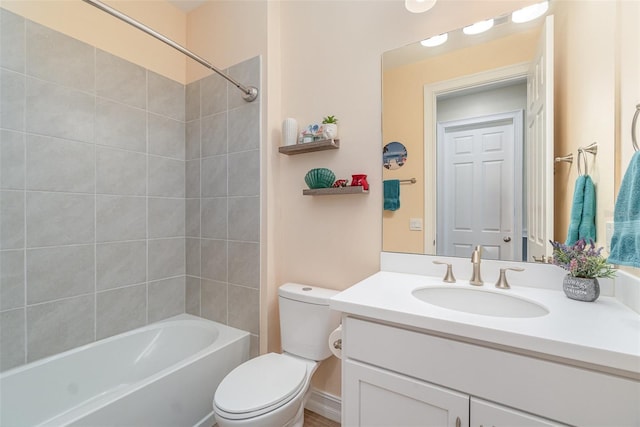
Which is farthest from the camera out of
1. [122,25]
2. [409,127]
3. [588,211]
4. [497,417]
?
[122,25]

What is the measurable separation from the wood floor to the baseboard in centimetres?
2

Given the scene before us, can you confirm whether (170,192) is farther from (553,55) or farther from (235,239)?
(553,55)

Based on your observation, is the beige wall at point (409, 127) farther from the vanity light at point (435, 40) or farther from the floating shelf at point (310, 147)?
the floating shelf at point (310, 147)

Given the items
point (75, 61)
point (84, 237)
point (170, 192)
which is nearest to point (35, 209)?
point (84, 237)

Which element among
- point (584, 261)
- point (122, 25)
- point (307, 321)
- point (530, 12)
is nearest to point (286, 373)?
point (307, 321)

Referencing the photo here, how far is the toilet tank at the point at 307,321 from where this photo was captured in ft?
4.75

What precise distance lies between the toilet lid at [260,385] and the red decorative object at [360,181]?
951mm

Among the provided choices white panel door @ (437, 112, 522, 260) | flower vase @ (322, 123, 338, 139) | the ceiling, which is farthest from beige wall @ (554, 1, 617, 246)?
the ceiling

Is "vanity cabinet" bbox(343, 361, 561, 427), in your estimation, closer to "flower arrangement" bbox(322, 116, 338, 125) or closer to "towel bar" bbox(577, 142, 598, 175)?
"towel bar" bbox(577, 142, 598, 175)

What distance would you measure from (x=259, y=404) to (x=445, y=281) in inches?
36.6

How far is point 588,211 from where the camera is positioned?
3.32ft

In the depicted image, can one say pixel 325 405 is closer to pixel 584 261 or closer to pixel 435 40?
pixel 584 261

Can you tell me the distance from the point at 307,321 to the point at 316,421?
620 millimetres

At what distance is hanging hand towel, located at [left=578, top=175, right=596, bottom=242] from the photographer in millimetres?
1004
